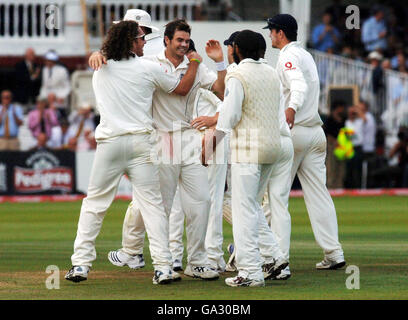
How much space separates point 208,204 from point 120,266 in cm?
149

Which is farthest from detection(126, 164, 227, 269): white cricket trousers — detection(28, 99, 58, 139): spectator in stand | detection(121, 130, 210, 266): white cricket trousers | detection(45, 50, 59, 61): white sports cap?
detection(45, 50, 59, 61): white sports cap

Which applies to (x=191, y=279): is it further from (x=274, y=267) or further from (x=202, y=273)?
(x=274, y=267)

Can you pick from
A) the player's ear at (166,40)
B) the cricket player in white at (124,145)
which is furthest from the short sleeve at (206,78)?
the cricket player in white at (124,145)

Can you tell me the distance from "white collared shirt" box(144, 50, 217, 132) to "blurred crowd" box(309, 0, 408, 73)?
1823 cm

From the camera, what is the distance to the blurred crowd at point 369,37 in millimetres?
30281

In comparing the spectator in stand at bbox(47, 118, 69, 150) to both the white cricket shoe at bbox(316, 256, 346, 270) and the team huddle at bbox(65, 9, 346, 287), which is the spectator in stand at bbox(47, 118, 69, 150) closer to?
the team huddle at bbox(65, 9, 346, 287)

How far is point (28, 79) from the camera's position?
28.6 metres

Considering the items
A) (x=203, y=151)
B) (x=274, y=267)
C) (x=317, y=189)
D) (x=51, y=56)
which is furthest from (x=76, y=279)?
(x=51, y=56)

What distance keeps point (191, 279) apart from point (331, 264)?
5.40 feet

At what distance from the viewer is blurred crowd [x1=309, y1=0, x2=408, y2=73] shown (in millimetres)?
30281

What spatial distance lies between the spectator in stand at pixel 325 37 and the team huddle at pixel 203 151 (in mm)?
18465

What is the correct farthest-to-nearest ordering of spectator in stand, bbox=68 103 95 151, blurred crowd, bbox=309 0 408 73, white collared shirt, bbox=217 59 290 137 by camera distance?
blurred crowd, bbox=309 0 408 73, spectator in stand, bbox=68 103 95 151, white collared shirt, bbox=217 59 290 137

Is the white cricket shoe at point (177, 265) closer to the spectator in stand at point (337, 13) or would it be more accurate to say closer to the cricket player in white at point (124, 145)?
the cricket player in white at point (124, 145)

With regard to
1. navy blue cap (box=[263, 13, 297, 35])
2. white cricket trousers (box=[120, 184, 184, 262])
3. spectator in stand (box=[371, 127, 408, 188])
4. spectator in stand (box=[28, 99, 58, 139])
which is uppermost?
navy blue cap (box=[263, 13, 297, 35])
